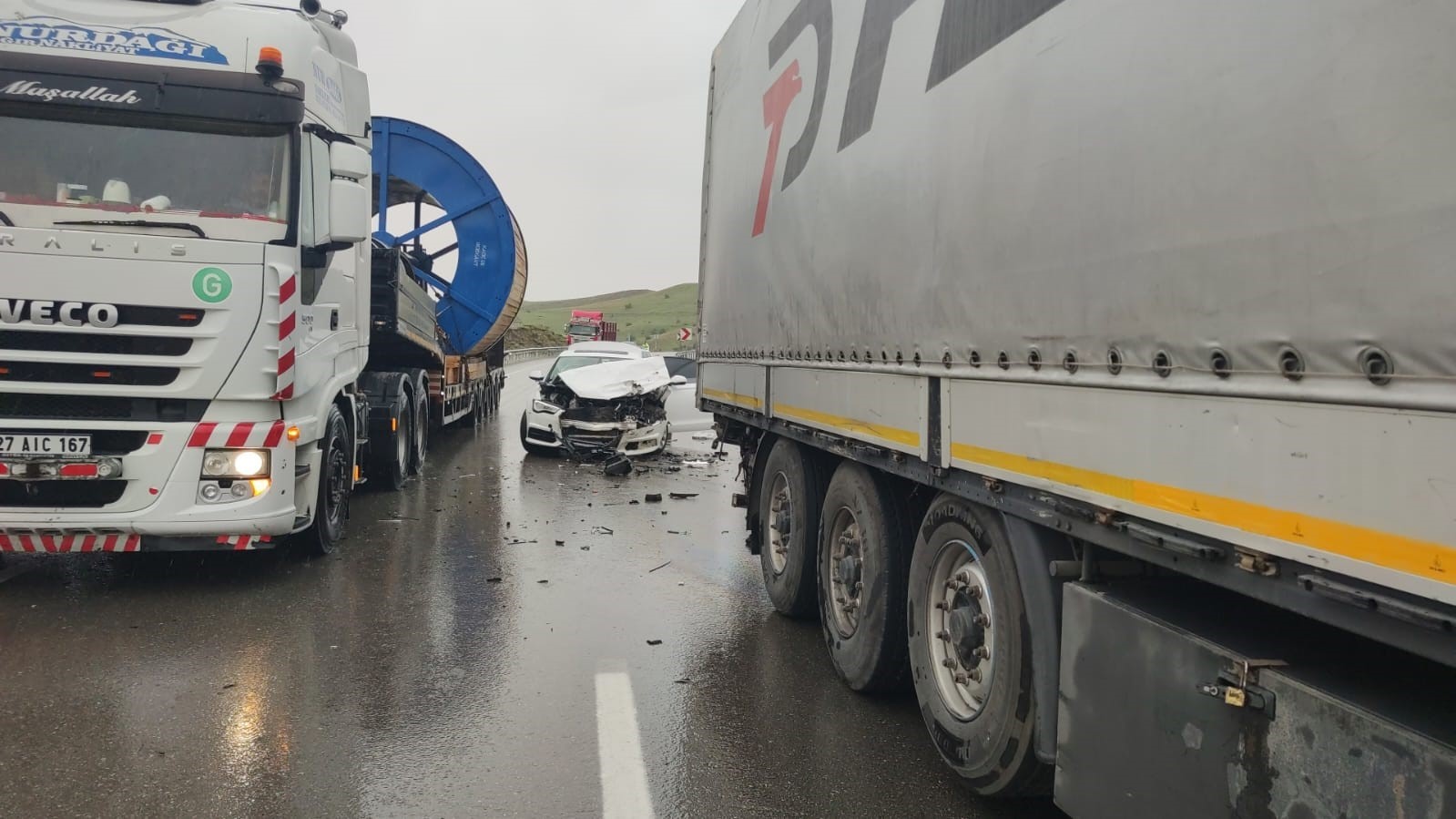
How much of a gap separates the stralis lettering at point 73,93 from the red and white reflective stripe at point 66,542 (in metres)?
2.82

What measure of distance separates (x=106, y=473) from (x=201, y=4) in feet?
11.2

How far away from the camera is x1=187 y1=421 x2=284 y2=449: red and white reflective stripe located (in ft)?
21.0

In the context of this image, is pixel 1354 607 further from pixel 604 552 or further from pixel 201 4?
pixel 201 4

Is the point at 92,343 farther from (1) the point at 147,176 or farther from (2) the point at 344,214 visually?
(2) the point at 344,214

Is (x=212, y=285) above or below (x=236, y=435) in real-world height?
above

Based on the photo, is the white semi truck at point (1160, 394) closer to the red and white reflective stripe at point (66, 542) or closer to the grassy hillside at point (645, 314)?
the red and white reflective stripe at point (66, 542)

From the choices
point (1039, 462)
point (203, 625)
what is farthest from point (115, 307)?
point (1039, 462)

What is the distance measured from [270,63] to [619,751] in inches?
209

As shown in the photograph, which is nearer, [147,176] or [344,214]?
[147,176]

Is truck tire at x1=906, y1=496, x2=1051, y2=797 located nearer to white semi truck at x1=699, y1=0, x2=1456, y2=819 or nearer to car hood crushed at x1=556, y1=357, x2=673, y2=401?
white semi truck at x1=699, y1=0, x2=1456, y2=819

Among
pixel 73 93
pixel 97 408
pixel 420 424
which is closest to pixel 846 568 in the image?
pixel 97 408

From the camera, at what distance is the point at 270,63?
22.3ft

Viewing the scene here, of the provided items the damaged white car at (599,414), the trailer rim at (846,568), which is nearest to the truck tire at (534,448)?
the damaged white car at (599,414)

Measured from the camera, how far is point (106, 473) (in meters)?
6.20
